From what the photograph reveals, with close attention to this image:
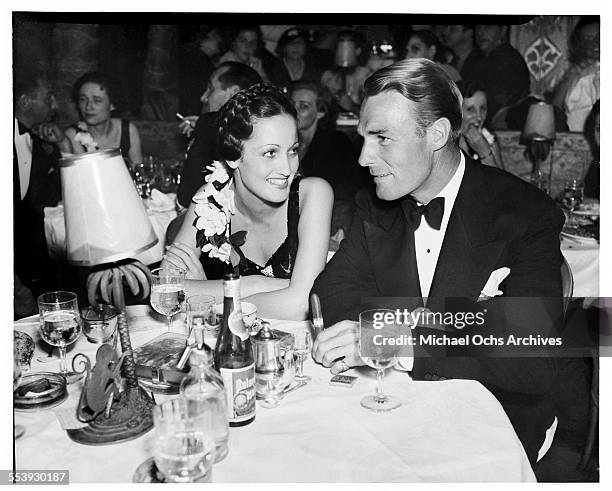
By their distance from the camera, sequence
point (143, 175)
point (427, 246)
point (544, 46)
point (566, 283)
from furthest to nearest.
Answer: point (143, 175), point (544, 46), point (427, 246), point (566, 283)

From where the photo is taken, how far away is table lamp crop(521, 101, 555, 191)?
2.50 m

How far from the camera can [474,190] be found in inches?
79.7

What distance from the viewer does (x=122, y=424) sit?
1183 millimetres

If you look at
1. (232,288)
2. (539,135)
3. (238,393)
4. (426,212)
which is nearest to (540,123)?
(539,135)

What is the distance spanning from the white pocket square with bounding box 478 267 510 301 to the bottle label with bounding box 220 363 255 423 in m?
1.08

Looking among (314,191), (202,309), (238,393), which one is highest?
(314,191)

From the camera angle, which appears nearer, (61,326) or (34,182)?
(61,326)

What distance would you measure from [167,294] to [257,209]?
83cm

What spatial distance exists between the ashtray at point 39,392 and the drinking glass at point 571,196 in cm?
191

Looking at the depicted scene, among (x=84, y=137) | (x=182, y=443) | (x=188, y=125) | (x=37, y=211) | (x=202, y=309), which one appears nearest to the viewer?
(x=182, y=443)

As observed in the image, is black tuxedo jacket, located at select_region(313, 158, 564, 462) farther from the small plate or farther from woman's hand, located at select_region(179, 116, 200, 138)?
woman's hand, located at select_region(179, 116, 200, 138)

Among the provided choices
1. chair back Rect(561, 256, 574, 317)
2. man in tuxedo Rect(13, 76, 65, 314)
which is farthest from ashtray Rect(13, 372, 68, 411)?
chair back Rect(561, 256, 574, 317)

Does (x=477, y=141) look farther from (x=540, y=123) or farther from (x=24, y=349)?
(x=24, y=349)

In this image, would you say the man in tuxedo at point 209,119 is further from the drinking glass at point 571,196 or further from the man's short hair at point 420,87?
the drinking glass at point 571,196
